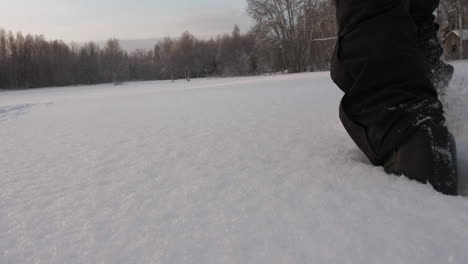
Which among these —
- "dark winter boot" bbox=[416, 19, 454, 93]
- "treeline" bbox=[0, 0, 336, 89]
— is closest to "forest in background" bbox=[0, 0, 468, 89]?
"treeline" bbox=[0, 0, 336, 89]

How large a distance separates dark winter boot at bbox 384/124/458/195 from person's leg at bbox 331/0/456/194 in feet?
0.10

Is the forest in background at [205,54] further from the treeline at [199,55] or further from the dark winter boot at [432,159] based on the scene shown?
the dark winter boot at [432,159]

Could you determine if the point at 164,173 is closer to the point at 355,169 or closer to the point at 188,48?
the point at 355,169

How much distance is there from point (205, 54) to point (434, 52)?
40.7 meters

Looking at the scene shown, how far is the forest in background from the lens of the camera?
2367cm

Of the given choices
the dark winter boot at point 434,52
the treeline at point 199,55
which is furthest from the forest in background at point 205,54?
the dark winter boot at point 434,52

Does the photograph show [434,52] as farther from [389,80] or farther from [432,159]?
[432,159]

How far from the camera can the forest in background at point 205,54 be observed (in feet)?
77.7

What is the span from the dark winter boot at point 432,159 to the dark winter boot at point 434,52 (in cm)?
78

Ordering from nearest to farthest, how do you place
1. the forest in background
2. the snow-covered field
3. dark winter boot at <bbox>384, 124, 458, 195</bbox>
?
the snow-covered field
dark winter boot at <bbox>384, 124, 458, 195</bbox>
the forest in background

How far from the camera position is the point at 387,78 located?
41.6 inches

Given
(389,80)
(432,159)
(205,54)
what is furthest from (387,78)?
(205,54)

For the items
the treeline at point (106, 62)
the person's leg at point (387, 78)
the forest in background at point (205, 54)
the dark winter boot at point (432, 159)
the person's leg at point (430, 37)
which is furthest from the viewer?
the treeline at point (106, 62)

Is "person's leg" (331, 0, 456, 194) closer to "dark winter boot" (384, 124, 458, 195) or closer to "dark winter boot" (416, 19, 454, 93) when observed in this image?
"dark winter boot" (384, 124, 458, 195)
